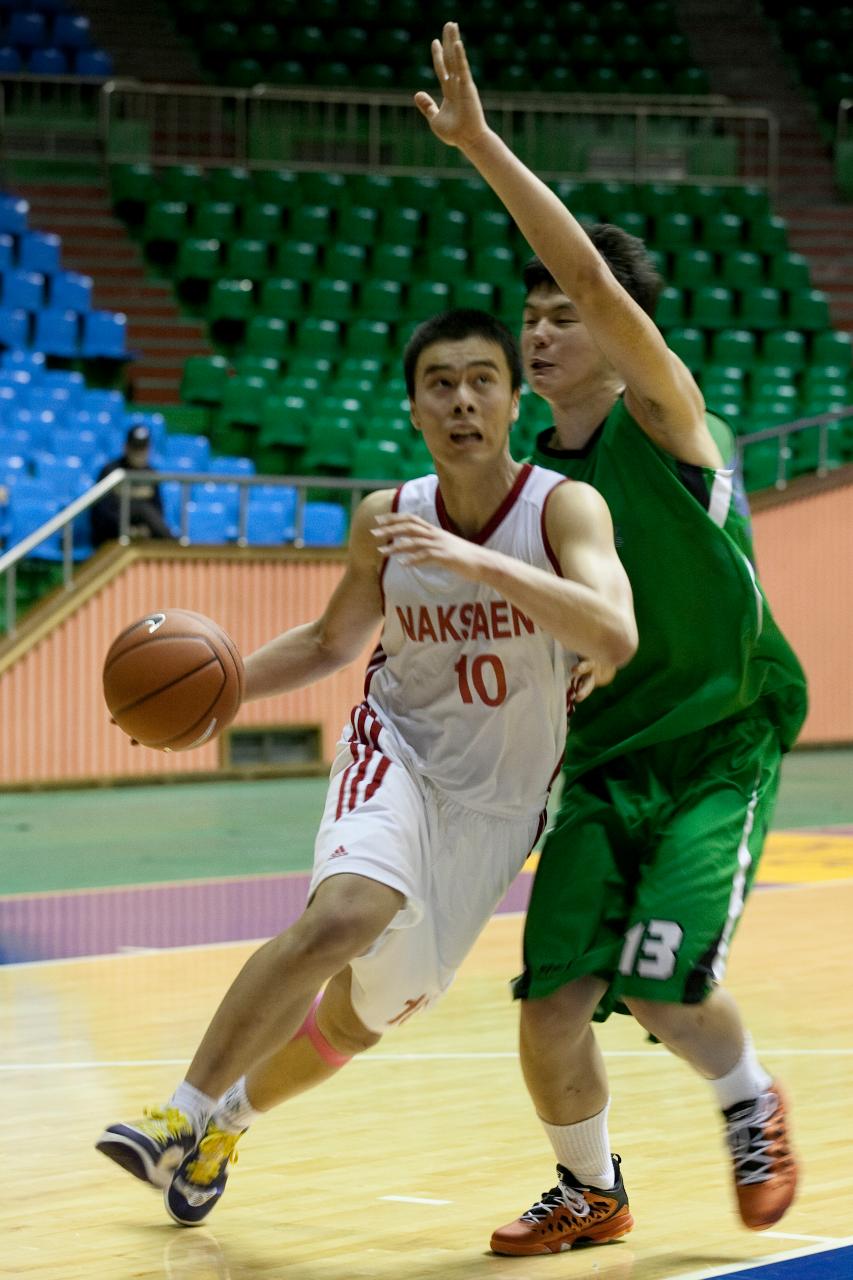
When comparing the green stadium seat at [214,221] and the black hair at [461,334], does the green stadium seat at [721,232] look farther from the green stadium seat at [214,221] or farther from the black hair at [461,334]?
the black hair at [461,334]

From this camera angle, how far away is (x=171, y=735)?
3.73m

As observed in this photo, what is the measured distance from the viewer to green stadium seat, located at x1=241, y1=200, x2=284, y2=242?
56.8 ft

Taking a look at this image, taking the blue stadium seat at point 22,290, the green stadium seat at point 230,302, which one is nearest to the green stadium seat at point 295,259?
the green stadium seat at point 230,302

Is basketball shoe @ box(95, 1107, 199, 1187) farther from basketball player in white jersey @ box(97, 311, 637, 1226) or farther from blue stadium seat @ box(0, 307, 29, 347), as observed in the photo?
blue stadium seat @ box(0, 307, 29, 347)

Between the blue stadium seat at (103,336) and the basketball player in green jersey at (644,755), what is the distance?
12447 millimetres

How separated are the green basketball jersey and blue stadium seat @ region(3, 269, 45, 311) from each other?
41.0ft

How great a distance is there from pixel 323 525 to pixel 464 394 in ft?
34.1

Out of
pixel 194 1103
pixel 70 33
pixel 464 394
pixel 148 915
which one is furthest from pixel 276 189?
pixel 194 1103

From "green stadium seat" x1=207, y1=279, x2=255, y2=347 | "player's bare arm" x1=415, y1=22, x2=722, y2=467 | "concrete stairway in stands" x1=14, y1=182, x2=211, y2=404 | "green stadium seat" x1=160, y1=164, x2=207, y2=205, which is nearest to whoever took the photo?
"player's bare arm" x1=415, y1=22, x2=722, y2=467

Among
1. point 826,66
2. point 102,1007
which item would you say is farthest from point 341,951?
point 826,66

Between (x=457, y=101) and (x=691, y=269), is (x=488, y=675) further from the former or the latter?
(x=691, y=269)

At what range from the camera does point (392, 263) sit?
682 inches

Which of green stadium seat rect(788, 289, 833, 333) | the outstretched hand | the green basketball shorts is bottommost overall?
green stadium seat rect(788, 289, 833, 333)

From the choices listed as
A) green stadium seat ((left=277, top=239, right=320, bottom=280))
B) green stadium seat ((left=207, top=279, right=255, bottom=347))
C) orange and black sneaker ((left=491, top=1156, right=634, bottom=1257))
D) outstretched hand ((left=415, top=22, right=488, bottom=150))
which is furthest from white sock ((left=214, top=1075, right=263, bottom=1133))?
green stadium seat ((left=277, top=239, right=320, bottom=280))
